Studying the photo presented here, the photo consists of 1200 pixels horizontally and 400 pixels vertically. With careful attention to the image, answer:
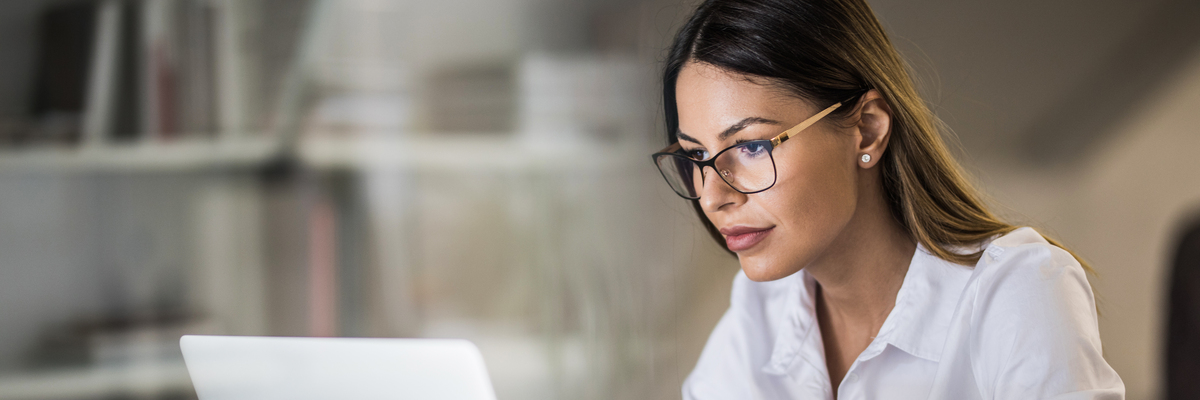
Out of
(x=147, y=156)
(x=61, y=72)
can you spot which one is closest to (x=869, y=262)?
(x=147, y=156)

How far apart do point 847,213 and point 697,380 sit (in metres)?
0.33

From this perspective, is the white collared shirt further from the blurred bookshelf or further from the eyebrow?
the blurred bookshelf

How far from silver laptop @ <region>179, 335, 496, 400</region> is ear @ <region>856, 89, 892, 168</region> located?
446 mm

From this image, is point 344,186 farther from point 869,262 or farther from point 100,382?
point 869,262

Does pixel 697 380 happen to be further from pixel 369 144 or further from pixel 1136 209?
pixel 1136 209

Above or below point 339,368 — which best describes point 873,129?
above

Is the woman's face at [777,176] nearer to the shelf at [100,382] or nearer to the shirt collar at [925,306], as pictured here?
the shirt collar at [925,306]

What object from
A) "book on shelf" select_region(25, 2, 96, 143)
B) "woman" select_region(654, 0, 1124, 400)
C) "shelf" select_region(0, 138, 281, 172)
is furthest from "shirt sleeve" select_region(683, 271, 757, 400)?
"book on shelf" select_region(25, 2, 96, 143)

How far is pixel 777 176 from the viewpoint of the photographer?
649 millimetres

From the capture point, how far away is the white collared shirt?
56 cm

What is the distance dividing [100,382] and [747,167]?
1206 mm

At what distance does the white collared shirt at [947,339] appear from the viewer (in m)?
0.56

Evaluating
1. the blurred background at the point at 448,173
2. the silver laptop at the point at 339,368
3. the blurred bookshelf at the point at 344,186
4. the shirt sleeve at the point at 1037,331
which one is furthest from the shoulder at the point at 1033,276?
the blurred bookshelf at the point at 344,186

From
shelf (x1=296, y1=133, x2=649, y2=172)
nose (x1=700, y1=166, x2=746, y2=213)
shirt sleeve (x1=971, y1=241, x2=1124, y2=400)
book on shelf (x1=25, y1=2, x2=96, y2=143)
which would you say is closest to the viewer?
shirt sleeve (x1=971, y1=241, x2=1124, y2=400)
